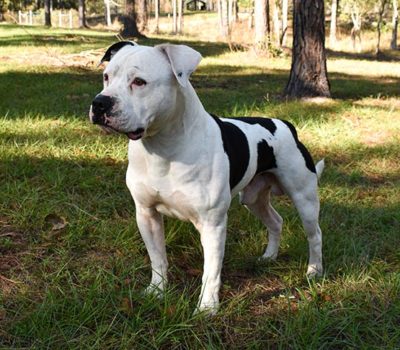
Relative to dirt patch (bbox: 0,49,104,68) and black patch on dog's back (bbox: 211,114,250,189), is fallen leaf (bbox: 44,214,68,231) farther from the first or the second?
dirt patch (bbox: 0,49,104,68)

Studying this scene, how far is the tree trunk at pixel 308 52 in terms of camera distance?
809cm

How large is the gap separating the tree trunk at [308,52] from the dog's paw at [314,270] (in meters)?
5.37

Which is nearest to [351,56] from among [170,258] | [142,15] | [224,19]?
[142,15]

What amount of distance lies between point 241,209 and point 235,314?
4.65ft

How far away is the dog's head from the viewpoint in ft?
7.70

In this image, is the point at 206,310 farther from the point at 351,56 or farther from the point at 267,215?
the point at 351,56

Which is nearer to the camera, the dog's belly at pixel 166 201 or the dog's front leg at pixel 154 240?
the dog's belly at pixel 166 201

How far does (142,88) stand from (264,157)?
1.01m

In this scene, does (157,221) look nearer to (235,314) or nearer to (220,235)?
(220,235)

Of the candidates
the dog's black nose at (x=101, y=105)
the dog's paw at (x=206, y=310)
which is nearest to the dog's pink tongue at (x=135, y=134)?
the dog's black nose at (x=101, y=105)

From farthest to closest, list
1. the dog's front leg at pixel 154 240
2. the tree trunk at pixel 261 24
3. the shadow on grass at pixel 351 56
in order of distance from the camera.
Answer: the shadow on grass at pixel 351 56
the tree trunk at pixel 261 24
the dog's front leg at pixel 154 240

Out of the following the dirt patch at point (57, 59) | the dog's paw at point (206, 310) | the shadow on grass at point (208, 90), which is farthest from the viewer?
the dirt patch at point (57, 59)

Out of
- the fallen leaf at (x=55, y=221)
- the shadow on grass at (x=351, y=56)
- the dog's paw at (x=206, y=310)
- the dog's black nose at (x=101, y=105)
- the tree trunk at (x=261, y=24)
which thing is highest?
the tree trunk at (x=261, y=24)

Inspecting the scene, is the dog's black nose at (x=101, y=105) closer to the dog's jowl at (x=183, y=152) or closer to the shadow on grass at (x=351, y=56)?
the dog's jowl at (x=183, y=152)
